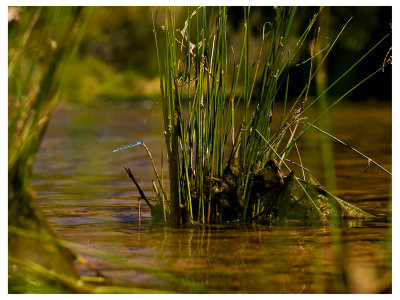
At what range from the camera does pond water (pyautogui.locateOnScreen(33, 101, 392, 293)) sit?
6.32ft

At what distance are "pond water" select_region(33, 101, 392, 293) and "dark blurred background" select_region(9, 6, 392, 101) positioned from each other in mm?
383

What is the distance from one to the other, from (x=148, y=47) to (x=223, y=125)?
1.47 ft

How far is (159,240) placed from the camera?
8.07ft

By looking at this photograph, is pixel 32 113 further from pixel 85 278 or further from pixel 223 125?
pixel 223 125

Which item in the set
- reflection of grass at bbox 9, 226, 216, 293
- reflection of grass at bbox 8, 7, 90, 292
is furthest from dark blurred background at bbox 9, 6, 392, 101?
reflection of grass at bbox 9, 226, 216, 293

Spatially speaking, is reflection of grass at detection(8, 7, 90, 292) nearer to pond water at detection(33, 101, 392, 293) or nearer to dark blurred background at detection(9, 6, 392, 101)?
dark blurred background at detection(9, 6, 392, 101)

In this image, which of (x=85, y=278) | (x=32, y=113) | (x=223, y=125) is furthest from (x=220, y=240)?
(x=32, y=113)

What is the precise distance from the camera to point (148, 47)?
2766mm

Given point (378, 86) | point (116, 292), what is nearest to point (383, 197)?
point (116, 292)

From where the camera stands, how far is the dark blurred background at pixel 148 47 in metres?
1.55

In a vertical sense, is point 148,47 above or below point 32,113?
above

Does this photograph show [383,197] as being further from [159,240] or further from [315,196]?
[159,240]

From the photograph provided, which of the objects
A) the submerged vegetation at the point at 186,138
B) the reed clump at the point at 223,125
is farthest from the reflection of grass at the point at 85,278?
the reed clump at the point at 223,125

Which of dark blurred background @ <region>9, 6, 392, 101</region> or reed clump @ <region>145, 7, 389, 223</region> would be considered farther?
reed clump @ <region>145, 7, 389, 223</region>
